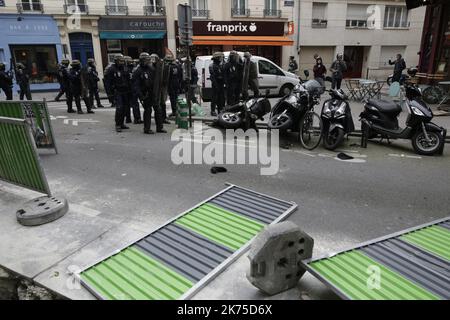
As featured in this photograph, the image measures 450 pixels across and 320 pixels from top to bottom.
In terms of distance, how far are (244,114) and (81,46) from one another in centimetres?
1755

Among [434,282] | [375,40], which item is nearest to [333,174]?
[434,282]

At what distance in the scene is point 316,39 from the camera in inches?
991

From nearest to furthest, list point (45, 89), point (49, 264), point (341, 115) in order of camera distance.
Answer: point (49, 264), point (341, 115), point (45, 89)

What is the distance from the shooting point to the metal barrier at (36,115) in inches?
238

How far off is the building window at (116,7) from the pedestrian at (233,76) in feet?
49.2

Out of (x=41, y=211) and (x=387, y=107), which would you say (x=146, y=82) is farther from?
(x=387, y=107)

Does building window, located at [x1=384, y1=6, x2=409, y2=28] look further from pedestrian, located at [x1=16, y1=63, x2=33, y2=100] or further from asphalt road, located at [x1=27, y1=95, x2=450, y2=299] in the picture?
pedestrian, located at [x1=16, y1=63, x2=33, y2=100]

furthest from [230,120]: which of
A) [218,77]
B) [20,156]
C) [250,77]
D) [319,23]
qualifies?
[319,23]

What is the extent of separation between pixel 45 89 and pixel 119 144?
16.5 metres

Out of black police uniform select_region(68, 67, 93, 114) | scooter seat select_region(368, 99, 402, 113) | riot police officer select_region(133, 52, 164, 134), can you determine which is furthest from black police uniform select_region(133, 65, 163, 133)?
scooter seat select_region(368, 99, 402, 113)

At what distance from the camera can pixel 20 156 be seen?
14.4 ft

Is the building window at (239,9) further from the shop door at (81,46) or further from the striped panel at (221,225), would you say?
the striped panel at (221,225)
